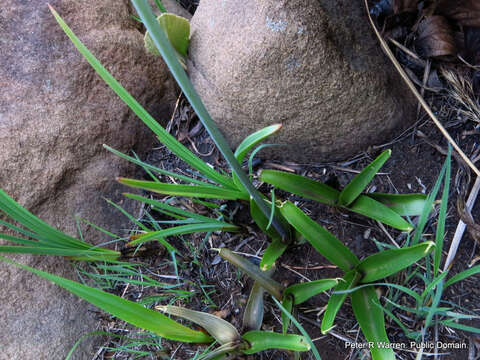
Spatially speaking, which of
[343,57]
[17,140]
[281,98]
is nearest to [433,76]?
[343,57]

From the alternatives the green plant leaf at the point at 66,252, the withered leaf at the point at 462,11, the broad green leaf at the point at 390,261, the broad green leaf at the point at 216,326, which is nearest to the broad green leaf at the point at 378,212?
the broad green leaf at the point at 390,261

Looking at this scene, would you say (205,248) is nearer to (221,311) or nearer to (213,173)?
(221,311)

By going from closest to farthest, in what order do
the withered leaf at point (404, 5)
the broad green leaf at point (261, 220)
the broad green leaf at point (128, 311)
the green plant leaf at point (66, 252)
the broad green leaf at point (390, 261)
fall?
1. the broad green leaf at point (128, 311)
2. the broad green leaf at point (390, 261)
3. the green plant leaf at point (66, 252)
4. the broad green leaf at point (261, 220)
5. the withered leaf at point (404, 5)

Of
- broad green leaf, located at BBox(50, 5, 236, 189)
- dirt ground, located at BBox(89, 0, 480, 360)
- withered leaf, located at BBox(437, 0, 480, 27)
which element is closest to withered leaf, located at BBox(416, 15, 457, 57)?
withered leaf, located at BBox(437, 0, 480, 27)

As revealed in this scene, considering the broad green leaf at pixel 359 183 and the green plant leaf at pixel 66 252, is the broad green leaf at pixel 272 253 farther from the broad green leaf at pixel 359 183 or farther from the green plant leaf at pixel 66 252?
the green plant leaf at pixel 66 252

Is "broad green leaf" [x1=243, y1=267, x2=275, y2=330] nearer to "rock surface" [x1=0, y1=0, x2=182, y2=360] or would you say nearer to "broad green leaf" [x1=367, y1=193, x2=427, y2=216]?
"broad green leaf" [x1=367, y1=193, x2=427, y2=216]

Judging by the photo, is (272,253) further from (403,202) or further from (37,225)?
(37,225)
